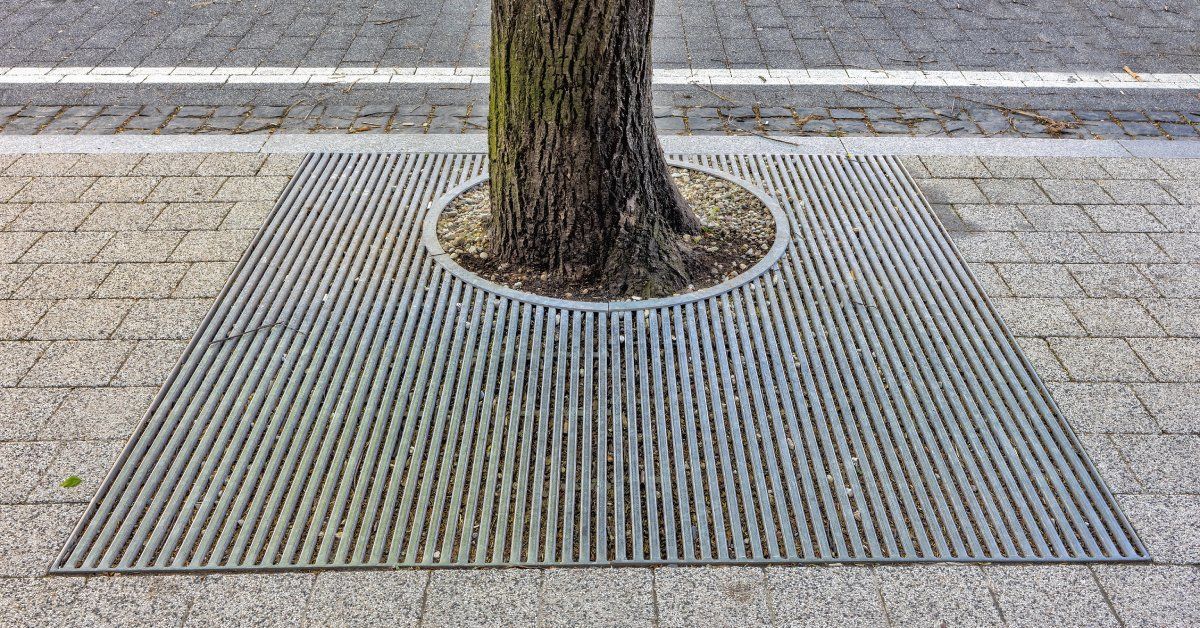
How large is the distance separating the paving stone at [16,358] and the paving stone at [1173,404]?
4.41 m

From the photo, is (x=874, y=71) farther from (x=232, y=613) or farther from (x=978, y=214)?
(x=232, y=613)

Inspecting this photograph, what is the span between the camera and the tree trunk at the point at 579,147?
3791 millimetres

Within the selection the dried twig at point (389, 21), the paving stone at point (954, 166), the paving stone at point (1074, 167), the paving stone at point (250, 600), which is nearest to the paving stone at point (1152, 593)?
the paving stone at point (250, 600)

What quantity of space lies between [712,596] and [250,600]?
1.35 m

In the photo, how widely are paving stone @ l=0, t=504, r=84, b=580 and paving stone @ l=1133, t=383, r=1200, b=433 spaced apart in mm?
3836

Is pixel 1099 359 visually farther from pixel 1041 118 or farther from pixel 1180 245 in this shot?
pixel 1041 118


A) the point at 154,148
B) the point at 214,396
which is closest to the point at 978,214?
the point at 214,396

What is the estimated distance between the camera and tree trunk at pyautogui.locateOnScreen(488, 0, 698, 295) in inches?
149

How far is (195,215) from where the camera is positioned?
4727 mm

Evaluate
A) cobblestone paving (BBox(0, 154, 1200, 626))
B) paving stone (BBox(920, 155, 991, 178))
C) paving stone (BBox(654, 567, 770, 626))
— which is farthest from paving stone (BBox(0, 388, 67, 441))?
paving stone (BBox(920, 155, 991, 178))

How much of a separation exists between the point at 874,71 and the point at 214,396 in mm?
5329

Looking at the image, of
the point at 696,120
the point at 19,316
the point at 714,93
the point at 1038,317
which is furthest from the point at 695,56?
the point at 19,316

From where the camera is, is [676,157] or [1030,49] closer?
[676,157]

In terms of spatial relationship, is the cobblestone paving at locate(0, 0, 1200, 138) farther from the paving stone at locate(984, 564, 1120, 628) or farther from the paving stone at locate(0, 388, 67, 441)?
the paving stone at locate(984, 564, 1120, 628)
